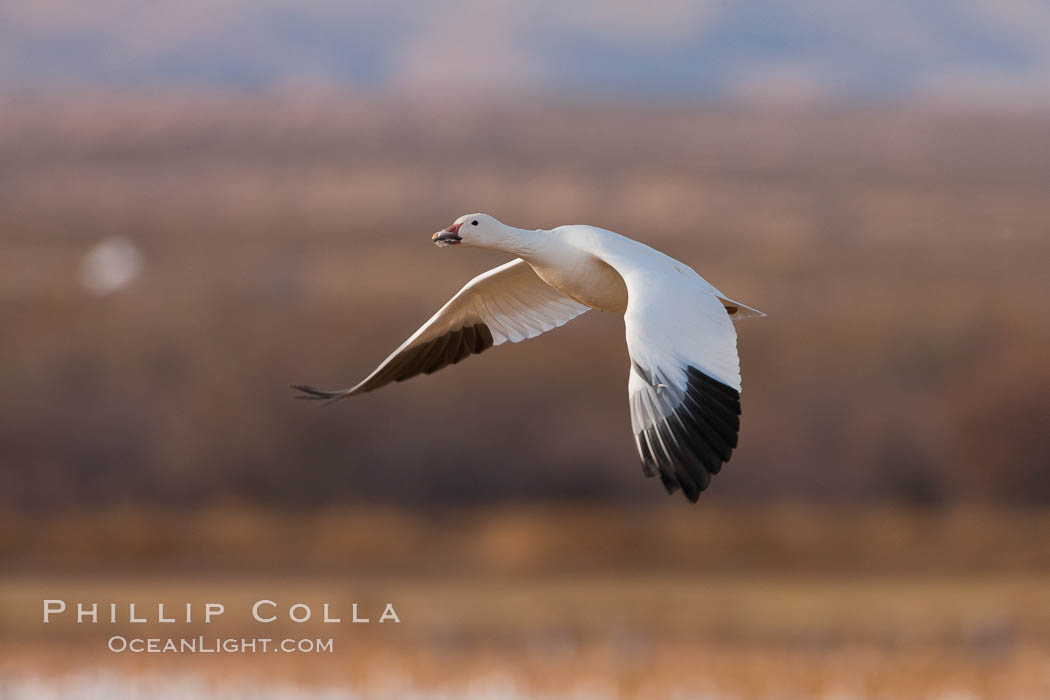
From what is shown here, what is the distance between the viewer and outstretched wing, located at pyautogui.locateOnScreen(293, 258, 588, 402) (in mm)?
7293

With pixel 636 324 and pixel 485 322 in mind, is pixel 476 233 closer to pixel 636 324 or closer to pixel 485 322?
pixel 485 322

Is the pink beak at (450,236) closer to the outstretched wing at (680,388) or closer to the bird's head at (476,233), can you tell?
the bird's head at (476,233)

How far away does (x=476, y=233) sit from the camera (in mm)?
6668

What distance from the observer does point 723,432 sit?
230 inches

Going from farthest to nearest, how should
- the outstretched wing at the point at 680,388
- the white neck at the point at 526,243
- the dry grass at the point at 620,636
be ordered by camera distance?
the dry grass at the point at 620,636 → the white neck at the point at 526,243 → the outstretched wing at the point at 680,388

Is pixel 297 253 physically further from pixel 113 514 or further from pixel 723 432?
pixel 723 432

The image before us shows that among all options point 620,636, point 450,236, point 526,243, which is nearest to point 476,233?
point 450,236

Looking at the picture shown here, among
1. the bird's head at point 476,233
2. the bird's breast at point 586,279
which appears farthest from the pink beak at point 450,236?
the bird's breast at point 586,279

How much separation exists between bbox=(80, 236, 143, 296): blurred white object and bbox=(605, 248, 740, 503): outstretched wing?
22.9 m

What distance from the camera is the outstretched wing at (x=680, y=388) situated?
5.79m

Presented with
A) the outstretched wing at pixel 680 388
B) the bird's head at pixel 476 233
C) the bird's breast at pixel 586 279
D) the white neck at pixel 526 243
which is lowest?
the outstretched wing at pixel 680 388

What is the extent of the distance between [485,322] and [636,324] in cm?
151

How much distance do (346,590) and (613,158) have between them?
37.1 m

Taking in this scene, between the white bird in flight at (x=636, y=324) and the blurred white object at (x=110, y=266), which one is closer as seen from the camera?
the white bird in flight at (x=636, y=324)
